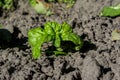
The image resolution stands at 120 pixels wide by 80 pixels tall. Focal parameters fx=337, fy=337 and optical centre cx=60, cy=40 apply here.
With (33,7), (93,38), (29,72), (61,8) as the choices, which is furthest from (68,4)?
(29,72)

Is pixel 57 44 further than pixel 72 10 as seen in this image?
No

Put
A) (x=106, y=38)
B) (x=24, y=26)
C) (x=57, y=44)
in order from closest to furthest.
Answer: (x=57, y=44), (x=106, y=38), (x=24, y=26)

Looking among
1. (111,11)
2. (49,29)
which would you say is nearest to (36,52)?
(49,29)

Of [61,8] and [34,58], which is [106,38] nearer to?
[34,58]

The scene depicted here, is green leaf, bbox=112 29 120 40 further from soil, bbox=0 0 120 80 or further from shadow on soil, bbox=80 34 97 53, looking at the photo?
shadow on soil, bbox=80 34 97 53

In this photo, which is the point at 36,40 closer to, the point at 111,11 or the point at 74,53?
the point at 74,53

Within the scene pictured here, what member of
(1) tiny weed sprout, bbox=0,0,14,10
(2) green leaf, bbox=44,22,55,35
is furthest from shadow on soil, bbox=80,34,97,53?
(1) tiny weed sprout, bbox=0,0,14,10

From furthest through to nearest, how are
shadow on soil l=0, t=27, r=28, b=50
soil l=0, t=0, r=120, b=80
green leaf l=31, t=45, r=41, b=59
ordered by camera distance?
shadow on soil l=0, t=27, r=28, b=50, green leaf l=31, t=45, r=41, b=59, soil l=0, t=0, r=120, b=80
